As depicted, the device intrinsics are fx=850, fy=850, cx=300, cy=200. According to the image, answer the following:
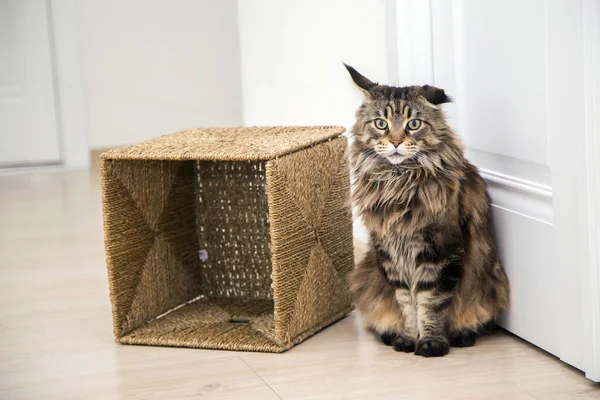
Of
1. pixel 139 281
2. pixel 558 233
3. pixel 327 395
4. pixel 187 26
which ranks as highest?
pixel 187 26

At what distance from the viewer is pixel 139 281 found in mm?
2025

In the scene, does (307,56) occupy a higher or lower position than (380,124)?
higher

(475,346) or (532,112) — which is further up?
(532,112)

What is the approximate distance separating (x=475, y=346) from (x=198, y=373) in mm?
585

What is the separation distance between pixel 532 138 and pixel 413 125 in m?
0.24

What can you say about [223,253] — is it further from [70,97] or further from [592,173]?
[70,97]

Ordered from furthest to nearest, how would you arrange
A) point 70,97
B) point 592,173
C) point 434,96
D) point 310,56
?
point 70,97 < point 310,56 < point 434,96 < point 592,173

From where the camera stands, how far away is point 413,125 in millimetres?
1719

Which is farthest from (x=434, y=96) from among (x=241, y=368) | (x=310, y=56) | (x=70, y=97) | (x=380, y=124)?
(x=70, y=97)

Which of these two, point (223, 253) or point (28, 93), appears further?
point (28, 93)

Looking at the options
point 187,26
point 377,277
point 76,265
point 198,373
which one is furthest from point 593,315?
point 187,26

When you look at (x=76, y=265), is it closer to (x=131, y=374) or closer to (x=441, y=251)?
(x=131, y=374)

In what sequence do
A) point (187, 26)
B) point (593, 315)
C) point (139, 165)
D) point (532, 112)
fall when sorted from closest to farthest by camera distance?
1. point (593, 315)
2. point (532, 112)
3. point (139, 165)
4. point (187, 26)

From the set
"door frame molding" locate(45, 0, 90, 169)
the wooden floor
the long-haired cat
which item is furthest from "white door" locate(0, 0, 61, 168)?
the long-haired cat
